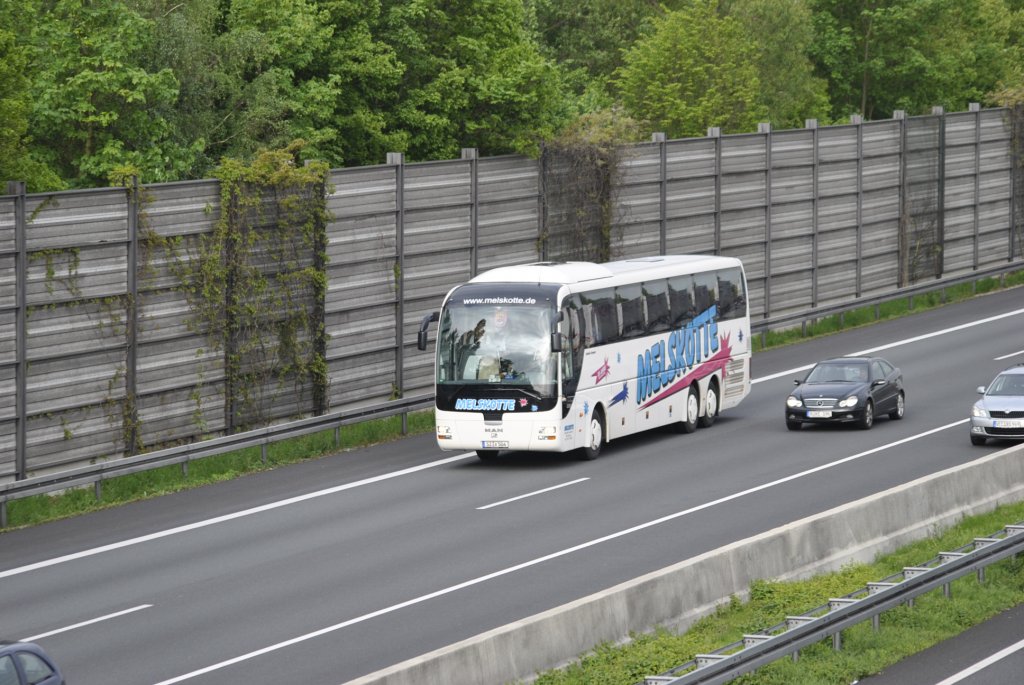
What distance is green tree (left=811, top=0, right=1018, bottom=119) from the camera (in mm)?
75875

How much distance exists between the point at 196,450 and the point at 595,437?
7.06 meters

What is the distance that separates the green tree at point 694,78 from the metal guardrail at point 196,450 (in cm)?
3551

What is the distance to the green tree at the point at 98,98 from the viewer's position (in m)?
37.0

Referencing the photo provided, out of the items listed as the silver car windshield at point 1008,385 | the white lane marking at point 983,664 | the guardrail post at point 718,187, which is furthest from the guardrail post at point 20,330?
the guardrail post at point 718,187

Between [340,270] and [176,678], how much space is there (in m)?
16.8

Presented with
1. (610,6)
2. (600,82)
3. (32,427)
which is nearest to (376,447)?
(32,427)

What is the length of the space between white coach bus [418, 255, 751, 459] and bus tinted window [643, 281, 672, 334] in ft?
0.08

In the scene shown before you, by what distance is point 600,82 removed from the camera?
7556cm

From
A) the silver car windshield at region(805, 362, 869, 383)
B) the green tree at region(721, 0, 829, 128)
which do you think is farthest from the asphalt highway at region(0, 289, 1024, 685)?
the green tree at region(721, 0, 829, 128)

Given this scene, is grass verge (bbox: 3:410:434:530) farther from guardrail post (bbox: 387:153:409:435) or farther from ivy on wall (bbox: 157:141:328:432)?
ivy on wall (bbox: 157:141:328:432)

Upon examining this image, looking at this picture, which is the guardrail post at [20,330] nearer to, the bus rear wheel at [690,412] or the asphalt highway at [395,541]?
the asphalt highway at [395,541]

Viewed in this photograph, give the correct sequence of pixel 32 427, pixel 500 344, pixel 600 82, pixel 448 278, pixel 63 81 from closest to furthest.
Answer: pixel 32 427, pixel 500 344, pixel 448 278, pixel 63 81, pixel 600 82

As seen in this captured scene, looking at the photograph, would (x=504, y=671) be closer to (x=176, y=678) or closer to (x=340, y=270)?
(x=176, y=678)

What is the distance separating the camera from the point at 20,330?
25750mm
